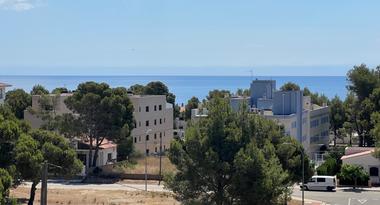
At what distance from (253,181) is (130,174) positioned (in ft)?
133

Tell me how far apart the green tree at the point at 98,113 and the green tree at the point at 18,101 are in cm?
1765

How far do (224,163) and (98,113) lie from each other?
43895mm

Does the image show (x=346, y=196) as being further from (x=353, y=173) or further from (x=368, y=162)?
(x=368, y=162)

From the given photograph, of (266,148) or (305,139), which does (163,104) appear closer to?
(305,139)

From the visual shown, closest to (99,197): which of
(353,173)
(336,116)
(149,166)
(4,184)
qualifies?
(149,166)

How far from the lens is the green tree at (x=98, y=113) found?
78312 mm

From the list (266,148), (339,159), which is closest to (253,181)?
(266,148)

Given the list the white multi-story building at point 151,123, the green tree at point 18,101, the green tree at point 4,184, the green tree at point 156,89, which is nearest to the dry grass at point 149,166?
the white multi-story building at point 151,123

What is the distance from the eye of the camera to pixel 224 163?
36.0 meters

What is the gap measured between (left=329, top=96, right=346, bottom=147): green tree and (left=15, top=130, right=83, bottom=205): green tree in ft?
Answer: 210

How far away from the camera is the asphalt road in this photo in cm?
5569

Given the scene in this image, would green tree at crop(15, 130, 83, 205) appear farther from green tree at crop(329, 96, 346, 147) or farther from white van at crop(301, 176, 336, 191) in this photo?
green tree at crop(329, 96, 346, 147)

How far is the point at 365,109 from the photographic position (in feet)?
306

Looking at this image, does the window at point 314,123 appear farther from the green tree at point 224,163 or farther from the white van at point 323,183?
the green tree at point 224,163
